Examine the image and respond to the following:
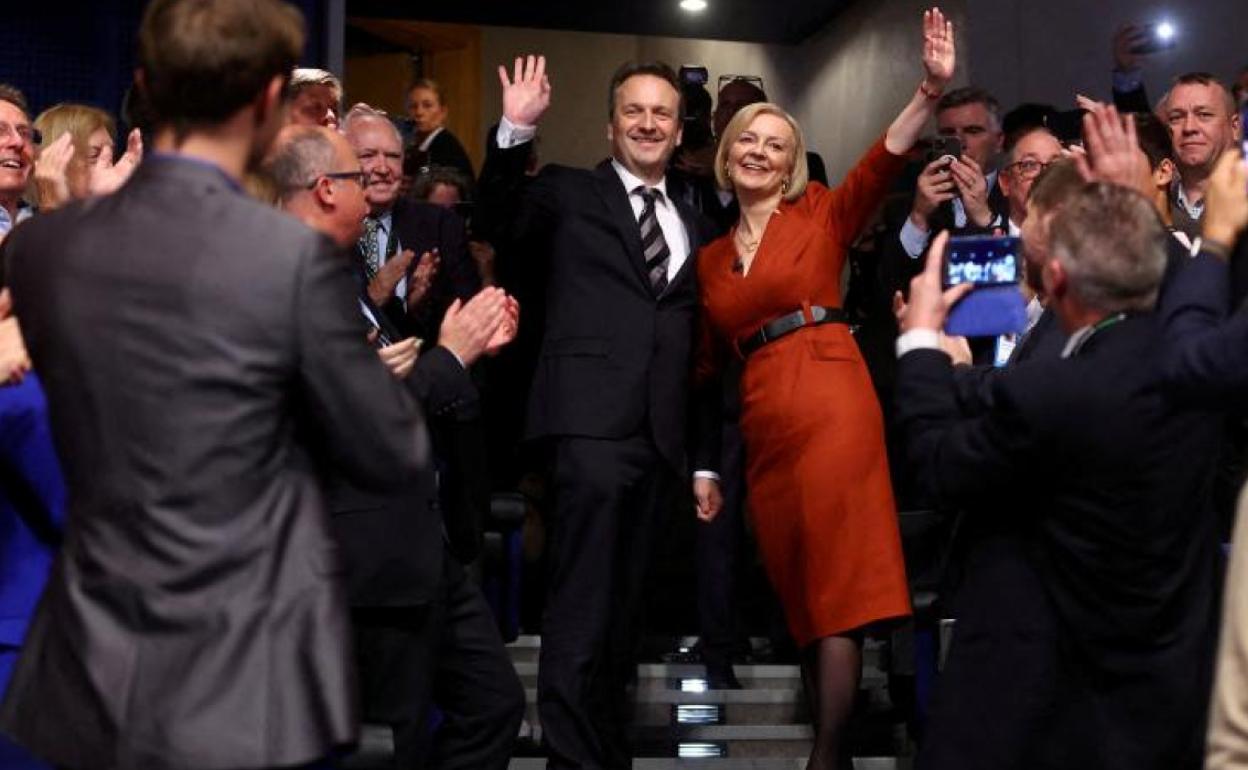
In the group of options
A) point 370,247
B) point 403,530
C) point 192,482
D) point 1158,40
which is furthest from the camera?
point 1158,40

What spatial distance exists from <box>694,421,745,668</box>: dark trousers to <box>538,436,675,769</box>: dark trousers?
0.59 metres

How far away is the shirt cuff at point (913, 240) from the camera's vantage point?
502cm

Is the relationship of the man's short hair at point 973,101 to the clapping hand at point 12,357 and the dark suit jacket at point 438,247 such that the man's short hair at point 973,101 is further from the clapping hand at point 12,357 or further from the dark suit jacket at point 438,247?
the clapping hand at point 12,357

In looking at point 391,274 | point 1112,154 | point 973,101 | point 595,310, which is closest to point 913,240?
point 595,310

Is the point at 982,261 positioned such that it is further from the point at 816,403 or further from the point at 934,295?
the point at 816,403

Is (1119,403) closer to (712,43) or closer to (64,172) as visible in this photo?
(64,172)

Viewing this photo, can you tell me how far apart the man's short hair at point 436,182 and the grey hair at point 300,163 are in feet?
9.58

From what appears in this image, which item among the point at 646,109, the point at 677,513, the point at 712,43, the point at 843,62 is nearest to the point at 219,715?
the point at 646,109

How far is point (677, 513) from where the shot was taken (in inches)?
251

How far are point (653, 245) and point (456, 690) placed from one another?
1.42 m

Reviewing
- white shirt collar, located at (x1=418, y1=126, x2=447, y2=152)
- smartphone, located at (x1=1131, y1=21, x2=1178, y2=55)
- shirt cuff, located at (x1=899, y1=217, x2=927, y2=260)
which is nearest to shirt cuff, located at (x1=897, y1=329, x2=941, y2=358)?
shirt cuff, located at (x1=899, y1=217, x2=927, y2=260)

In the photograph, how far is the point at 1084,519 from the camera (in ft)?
10.1

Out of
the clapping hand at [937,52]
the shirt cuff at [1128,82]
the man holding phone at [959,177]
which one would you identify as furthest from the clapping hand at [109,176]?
the shirt cuff at [1128,82]

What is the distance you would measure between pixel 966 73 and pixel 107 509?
5789 mm
